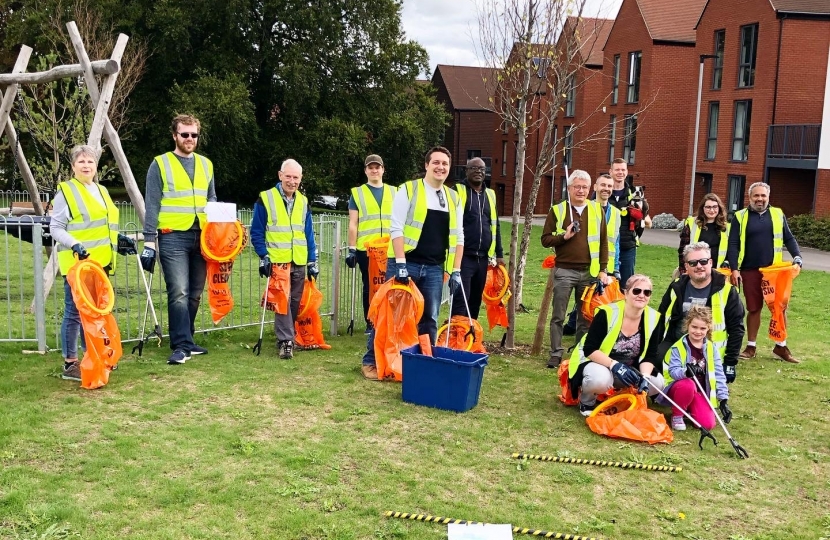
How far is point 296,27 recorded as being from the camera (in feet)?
94.2

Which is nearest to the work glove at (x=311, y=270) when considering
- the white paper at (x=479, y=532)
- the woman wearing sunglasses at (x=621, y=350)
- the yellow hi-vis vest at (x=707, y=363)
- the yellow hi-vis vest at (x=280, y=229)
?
the yellow hi-vis vest at (x=280, y=229)

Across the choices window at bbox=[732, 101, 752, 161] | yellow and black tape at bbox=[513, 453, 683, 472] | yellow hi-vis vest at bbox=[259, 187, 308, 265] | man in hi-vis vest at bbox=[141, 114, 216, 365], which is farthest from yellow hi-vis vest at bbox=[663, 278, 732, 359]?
window at bbox=[732, 101, 752, 161]

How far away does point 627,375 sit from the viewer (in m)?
5.46

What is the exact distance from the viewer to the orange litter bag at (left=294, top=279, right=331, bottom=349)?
24.3 feet

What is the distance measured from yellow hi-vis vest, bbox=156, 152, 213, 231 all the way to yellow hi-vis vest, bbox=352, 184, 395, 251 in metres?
1.72

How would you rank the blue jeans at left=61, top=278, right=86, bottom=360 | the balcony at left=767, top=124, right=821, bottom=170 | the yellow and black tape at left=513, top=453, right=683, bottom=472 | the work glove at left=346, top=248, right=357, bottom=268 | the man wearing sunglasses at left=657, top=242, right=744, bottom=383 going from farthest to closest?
the balcony at left=767, top=124, right=821, bottom=170 < the work glove at left=346, top=248, right=357, bottom=268 < the man wearing sunglasses at left=657, top=242, right=744, bottom=383 < the blue jeans at left=61, top=278, right=86, bottom=360 < the yellow and black tape at left=513, top=453, right=683, bottom=472

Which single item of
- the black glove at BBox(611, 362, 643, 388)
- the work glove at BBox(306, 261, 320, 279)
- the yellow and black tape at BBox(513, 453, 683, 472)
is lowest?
the yellow and black tape at BBox(513, 453, 683, 472)

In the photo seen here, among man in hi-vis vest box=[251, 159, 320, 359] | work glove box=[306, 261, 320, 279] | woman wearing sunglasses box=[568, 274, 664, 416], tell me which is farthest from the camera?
work glove box=[306, 261, 320, 279]

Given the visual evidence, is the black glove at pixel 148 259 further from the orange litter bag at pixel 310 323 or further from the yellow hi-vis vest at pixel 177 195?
the orange litter bag at pixel 310 323

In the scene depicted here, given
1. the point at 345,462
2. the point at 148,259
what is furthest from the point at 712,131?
the point at 345,462

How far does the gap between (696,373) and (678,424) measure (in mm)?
423

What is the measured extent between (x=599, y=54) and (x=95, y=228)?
3225cm

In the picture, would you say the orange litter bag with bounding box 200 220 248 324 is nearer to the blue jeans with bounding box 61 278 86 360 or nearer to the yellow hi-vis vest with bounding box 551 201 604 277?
the blue jeans with bounding box 61 278 86 360

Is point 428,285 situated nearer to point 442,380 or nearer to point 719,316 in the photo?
point 442,380
